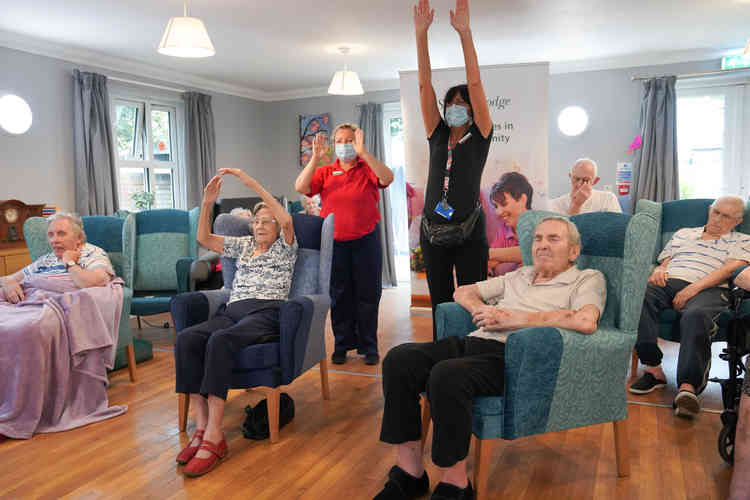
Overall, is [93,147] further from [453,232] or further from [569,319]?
[569,319]

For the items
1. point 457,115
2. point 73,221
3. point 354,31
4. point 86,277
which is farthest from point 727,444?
point 354,31

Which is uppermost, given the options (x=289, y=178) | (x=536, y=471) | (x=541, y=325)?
A: (x=289, y=178)

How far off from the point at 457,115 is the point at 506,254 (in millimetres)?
1780

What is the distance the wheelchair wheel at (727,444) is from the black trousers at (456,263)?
41.6 inches

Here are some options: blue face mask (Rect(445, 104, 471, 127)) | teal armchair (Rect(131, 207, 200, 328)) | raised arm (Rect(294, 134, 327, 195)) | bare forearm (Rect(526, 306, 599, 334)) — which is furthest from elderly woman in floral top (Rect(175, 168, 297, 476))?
teal armchair (Rect(131, 207, 200, 328))

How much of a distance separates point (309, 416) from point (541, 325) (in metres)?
1.31

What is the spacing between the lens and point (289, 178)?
8.13m

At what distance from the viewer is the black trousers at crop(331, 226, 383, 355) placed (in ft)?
11.5

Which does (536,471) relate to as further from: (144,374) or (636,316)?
(144,374)

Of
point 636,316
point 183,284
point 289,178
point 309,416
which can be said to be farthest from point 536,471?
point 289,178

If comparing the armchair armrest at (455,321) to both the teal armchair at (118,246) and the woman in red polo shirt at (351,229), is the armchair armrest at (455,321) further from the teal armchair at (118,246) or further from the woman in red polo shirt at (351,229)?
the teal armchair at (118,246)

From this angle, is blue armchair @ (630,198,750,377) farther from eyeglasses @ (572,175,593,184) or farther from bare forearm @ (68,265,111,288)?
bare forearm @ (68,265,111,288)

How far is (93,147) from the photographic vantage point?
18.0 feet

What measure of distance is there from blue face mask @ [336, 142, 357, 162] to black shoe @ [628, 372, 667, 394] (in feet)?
6.48
